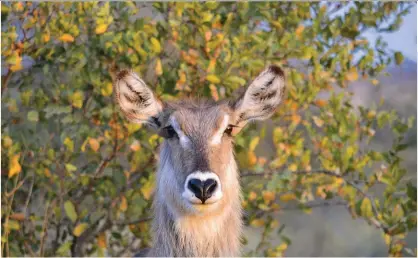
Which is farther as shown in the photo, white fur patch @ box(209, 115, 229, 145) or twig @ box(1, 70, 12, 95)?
twig @ box(1, 70, 12, 95)

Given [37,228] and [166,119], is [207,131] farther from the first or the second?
[37,228]

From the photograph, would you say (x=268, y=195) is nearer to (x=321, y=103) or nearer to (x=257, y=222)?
(x=257, y=222)

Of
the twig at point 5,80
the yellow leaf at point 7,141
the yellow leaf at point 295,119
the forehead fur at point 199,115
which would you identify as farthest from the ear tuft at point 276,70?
the twig at point 5,80

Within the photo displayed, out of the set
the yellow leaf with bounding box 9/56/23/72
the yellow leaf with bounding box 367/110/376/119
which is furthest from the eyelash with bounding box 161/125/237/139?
the yellow leaf with bounding box 367/110/376/119

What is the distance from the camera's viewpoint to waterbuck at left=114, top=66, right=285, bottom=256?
4203mm

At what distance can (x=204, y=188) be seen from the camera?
4039 millimetres

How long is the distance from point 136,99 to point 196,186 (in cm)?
78

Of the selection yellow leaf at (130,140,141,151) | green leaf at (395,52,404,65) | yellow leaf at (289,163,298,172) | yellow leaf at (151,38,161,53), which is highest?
yellow leaf at (151,38,161,53)

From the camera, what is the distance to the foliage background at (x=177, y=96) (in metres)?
6.43

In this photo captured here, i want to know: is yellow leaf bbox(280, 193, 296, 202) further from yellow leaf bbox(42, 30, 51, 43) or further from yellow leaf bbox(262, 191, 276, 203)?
yellow leaf bbox(42, 30, 51, 43)

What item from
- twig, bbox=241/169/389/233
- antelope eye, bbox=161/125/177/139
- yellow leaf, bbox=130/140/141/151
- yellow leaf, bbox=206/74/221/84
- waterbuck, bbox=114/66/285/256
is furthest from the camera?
twig, bbox=241/169/389/233

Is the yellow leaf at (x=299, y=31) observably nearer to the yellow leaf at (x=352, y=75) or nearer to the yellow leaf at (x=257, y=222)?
the yellow leaf at (x=352, y=75)

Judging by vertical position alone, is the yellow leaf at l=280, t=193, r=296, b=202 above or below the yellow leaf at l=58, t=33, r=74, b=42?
below

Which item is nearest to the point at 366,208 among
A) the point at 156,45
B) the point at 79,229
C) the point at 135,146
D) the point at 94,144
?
the point at 135,146
